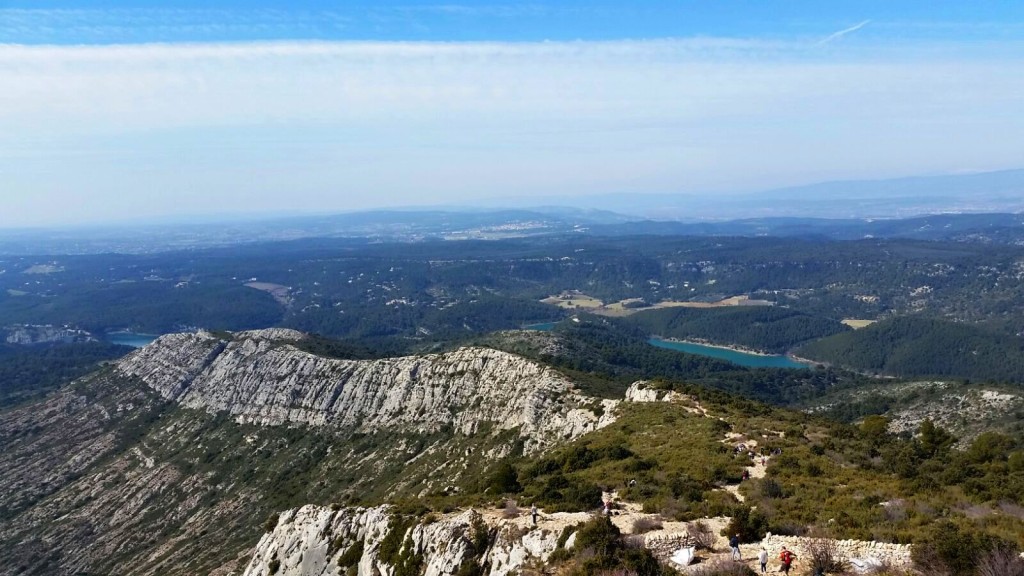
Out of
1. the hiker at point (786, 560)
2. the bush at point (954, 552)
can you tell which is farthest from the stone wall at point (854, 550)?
the bush at point (954, 552)

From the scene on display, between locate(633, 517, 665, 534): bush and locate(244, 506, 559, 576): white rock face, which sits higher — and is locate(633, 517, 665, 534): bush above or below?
above

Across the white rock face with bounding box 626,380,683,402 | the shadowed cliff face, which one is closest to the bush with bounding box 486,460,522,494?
the shadowed cliff face

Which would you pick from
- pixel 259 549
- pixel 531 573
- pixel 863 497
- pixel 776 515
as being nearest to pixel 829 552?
pixel 776 515

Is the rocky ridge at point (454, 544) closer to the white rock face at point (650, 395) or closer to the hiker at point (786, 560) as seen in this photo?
the hiker at point (786, 560)

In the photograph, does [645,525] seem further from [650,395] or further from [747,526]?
[650,395]

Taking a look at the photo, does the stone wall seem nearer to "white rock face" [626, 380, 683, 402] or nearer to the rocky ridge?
the rocky ridge

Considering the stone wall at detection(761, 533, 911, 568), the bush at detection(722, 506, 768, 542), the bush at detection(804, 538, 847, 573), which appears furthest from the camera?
the bush at detection(722, 506, 768, 542)
